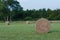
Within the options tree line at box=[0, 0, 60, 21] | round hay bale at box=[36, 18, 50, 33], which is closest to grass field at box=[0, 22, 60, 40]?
round hay bale at box=[36, 18, 50, 33]

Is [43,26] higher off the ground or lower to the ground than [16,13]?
higher

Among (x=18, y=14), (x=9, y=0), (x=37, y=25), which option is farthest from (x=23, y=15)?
(x=37, y=25)

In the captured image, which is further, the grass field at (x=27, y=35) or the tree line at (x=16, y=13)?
the tree line at (x=16, y=13)

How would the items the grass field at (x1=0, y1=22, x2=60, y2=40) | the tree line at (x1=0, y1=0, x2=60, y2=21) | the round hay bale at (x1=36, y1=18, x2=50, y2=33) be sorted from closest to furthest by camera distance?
the grass field at (x1=0, y1=22, x2=60, y2=40)
the round hay bale at (x1=36, y1=18, x2=50, y2=33)
the tree line at (x1=0, y1=0, x2=60, y2=21)

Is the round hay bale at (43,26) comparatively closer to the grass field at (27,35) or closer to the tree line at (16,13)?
the grass field at (27,35)

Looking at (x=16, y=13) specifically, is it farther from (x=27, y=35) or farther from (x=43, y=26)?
(x=27, y=35)

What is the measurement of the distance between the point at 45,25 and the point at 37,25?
513 millimetres

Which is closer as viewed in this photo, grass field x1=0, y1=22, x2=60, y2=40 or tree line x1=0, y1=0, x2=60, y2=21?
grass field x1=0, y1=22, x2=60, y2=40

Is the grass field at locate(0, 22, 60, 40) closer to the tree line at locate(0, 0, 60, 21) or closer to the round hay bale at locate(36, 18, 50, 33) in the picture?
the round hay bale at locate(36, 18, 50, 33)

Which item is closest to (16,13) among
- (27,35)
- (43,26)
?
(43,26)

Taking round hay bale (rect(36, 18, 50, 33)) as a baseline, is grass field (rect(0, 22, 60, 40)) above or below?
below

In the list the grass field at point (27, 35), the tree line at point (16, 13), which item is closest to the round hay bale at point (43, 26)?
the grass field at point (27, 35)

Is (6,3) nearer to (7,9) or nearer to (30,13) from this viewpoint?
(7,9)

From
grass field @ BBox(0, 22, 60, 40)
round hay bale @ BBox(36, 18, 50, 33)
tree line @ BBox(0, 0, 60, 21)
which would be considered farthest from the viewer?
tree line @ BBox(0, 0, 60, 21)
